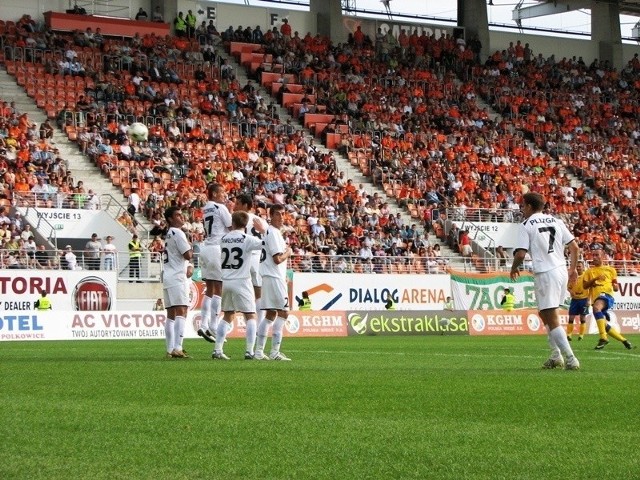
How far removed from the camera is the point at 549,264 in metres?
14.5

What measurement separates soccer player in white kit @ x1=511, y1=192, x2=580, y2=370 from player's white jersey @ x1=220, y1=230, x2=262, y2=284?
3.81 metres

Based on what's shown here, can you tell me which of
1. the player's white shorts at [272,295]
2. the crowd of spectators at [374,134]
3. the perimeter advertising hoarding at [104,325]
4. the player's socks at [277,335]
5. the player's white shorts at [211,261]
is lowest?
the perimeter advertising hoarding at [104,325]

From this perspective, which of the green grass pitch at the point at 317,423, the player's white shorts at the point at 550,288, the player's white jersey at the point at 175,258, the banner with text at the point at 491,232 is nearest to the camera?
the green grass pitch at the point at 317,423

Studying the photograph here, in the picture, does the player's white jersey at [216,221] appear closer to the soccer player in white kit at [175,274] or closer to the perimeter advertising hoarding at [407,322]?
the soccer player in white kit at [175,274]

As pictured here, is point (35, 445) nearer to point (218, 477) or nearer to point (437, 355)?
point (218, 477)

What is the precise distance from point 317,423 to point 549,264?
21.5ft

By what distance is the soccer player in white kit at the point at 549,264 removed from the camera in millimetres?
14406

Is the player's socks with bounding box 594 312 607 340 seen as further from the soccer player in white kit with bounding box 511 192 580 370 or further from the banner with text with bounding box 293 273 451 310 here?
the banner with text with bounding box 293 273 451 310

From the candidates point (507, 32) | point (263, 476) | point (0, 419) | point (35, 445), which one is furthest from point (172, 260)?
point (507, 32)

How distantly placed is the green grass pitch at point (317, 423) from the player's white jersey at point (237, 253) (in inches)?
83.6

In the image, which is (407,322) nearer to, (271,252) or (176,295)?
(176,295)

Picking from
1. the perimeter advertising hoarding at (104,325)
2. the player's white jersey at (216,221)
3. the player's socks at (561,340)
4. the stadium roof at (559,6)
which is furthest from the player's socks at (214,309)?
the stadium roof at (559,6)

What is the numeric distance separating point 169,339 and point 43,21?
35.3 metres

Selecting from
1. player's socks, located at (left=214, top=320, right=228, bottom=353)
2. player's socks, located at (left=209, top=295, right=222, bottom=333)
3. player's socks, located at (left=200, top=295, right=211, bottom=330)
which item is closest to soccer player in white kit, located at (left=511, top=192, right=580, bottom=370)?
player's socks, located at (left=214, top=320, right=228, bottom=353)
